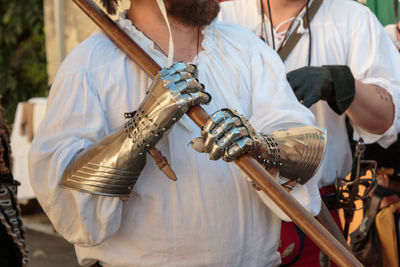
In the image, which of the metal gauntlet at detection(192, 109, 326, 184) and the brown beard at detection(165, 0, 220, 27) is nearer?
the metal gauntlet at detection(192, 109, 326, 184)

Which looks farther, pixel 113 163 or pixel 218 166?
pixel 218 166

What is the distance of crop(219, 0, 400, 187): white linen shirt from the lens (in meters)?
2.34

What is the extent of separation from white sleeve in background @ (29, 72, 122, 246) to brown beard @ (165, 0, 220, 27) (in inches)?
13.2

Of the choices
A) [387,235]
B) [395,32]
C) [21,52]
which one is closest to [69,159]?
[387,235]

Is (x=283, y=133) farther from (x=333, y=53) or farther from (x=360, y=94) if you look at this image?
(x=333, y=53)

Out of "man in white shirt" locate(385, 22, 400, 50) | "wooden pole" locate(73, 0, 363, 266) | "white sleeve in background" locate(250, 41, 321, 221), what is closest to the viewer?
"wooden pole" locate(73, 0, 363, 266)

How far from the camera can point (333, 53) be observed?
239cm

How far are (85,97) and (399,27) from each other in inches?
68.4

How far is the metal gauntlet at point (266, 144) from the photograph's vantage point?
1.50 metres

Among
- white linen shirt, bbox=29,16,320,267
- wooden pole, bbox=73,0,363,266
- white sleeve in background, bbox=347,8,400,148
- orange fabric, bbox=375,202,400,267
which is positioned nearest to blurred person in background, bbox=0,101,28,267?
white linen shirt, bbox=29,16,320,267

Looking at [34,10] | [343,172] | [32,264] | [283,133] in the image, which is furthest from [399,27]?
[34,10]

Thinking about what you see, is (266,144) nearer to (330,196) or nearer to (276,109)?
(276,109)

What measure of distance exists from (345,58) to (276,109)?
0.76 meters

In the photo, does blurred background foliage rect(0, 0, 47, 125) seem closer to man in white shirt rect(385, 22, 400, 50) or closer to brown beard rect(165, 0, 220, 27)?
man in white shirt rect(385, 22, 400, 50)
